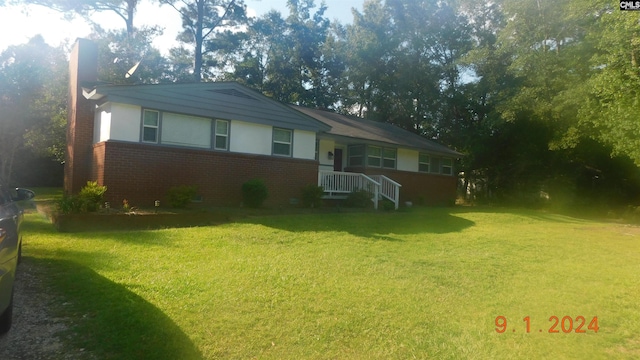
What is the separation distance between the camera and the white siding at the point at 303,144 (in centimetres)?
1571

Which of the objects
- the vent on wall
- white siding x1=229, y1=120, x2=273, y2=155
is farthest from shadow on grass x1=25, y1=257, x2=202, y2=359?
the vent on wall

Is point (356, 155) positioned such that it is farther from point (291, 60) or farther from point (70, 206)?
point (291, 60)

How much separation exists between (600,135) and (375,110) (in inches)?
823

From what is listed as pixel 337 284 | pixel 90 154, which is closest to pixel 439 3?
pixel 90 154

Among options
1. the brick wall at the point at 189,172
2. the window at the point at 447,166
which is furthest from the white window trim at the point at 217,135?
the window at the point at 447,166

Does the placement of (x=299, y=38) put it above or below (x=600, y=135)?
above

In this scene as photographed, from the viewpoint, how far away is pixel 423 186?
22.3m

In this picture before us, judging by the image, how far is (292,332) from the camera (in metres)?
4.04

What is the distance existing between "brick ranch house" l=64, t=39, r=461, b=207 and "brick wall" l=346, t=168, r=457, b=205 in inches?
99.4

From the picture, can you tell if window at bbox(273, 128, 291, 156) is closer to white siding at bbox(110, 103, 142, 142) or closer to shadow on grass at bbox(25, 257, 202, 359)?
white siding at bbox(110, 103, 142, 142)

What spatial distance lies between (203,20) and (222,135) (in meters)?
25.5

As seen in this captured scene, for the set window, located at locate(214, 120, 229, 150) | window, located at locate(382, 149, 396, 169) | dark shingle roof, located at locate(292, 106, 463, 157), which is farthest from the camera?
window, located at locate(382, 149, 396, 169)

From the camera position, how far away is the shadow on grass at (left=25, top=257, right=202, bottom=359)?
366 cm

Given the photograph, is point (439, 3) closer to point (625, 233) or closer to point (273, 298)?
point (625, 233)
